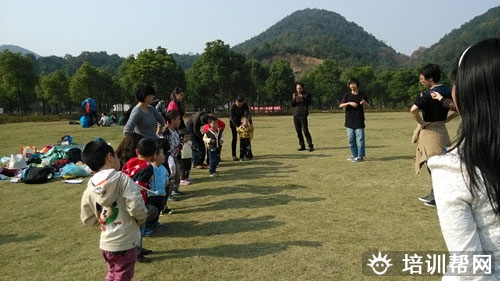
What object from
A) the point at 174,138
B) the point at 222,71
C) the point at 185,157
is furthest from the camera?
the point at 222,71

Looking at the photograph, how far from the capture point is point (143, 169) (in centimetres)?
437

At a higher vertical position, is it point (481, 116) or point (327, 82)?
point (327, 82)

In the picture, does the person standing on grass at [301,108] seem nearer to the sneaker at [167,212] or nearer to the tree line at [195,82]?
the sneaker at [167,212]

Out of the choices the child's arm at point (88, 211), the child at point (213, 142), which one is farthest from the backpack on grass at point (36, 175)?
the child's arm at point (88, 211)

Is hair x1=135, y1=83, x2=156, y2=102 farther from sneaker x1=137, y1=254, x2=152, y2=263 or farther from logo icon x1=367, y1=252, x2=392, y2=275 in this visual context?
logo icon x1=367, y1=252, x2=392, y2=275

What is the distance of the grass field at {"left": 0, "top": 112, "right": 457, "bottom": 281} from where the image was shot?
388cm

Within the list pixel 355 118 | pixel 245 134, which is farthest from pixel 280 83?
pixel 355 118

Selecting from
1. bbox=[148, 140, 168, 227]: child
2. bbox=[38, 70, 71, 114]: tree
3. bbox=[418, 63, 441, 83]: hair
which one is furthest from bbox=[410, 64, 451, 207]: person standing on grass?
bbox=[38, 70, 71, 114]: tree

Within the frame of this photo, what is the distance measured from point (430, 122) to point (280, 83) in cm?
5417

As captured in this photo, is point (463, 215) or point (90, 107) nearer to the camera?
point (463, 215)

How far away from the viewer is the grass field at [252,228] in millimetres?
3883

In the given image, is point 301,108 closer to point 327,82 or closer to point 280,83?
point 280,83

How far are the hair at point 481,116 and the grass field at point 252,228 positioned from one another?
102 inches

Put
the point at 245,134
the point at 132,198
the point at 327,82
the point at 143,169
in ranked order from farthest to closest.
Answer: the point at 327,82 → the point at 245,134 → the point at 143,169 → the point at 132,198
